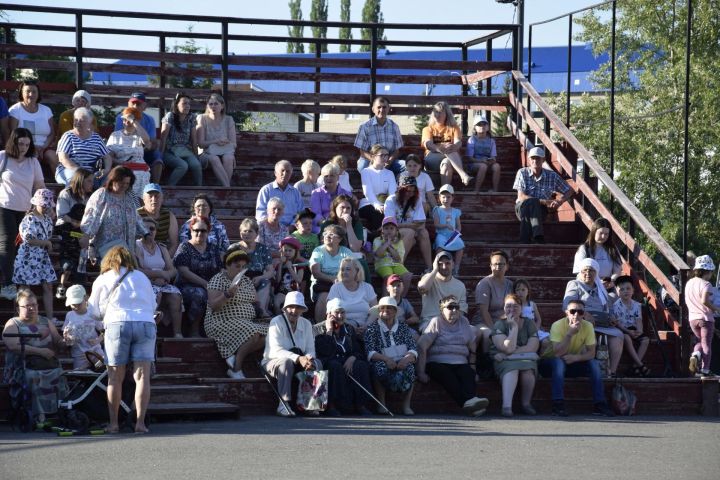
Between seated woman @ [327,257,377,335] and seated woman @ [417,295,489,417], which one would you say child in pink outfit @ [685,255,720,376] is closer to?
seated woman @ [417,295,489,417]

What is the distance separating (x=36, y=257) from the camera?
42.7 feet

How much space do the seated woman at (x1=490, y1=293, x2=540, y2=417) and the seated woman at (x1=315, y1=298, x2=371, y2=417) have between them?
1.38m

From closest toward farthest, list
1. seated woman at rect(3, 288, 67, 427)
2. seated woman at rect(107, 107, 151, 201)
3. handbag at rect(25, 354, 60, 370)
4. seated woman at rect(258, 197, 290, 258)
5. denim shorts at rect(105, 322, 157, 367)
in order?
1. denim shorts at rect(105, 322, 157, 367)
2. seated woman at rect(3, 288, 67, 427)
3. handbag at rect(25, 354, 60, 370)
4. seated woman at rect(258, 197, 290, 258)
5. seated woman at rect(107, 107, 151, 201)

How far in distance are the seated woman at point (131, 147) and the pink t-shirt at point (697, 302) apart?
21.6ft

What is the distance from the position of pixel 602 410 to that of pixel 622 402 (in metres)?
0.22

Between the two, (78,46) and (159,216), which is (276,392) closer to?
(159,216)

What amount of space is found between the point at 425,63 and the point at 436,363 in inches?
286

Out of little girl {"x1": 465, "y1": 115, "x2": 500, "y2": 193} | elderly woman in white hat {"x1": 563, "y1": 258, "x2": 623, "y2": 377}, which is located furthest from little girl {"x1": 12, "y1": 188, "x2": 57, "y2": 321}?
little girl {"x1": 465, "y1": 115, "x2": 500, "y2": 193}

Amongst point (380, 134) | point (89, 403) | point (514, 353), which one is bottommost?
point (89, 403)

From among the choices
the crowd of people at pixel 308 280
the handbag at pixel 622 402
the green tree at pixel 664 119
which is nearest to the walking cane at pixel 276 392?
the crowd of people at pixel 308 280

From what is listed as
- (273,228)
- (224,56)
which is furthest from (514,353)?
(224,56)

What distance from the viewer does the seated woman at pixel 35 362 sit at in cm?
1109

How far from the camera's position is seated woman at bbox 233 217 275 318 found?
531 inches

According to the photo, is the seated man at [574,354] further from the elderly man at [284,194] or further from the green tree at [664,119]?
the green tree at [664,119]
